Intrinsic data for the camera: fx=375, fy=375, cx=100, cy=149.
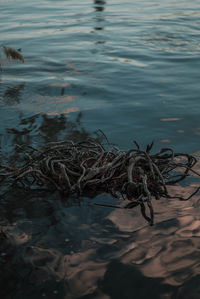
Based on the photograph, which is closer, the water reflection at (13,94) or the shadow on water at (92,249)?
the shadow on water at (92,249)

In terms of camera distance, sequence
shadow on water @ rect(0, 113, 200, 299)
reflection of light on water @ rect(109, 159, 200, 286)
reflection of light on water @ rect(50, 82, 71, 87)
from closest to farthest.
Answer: shadow on water @ rect(0, 113, 200, 299) < reflection of light on water @ rect(109, 159, 200, 286) < reflection of light on water @ rect(50, 82, 71, 87)

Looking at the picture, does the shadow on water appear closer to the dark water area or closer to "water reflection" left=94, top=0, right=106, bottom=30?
the dark water area

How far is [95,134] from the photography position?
4918 mm

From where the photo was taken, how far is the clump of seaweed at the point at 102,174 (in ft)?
10.9

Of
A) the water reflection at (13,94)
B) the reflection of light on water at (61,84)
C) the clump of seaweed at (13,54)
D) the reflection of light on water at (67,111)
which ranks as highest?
the clump of seaweed at (13,54)

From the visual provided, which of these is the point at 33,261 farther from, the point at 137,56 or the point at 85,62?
the point at 137,56

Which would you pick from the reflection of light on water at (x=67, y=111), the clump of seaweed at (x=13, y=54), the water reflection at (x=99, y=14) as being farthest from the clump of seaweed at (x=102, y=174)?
the water reflection at (x=99, y=14)

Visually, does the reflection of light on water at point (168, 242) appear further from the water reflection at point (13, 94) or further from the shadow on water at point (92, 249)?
the water reflection at point (13, 94)

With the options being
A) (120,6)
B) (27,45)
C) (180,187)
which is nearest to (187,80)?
(180,187)

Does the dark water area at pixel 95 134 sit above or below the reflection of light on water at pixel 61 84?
above

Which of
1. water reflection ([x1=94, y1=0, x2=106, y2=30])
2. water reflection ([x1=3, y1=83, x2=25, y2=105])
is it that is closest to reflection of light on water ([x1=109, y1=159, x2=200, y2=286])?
water reflection ([x1=3, y1=83, x2=25, y2=105])

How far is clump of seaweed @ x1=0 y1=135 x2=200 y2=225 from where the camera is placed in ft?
10.9

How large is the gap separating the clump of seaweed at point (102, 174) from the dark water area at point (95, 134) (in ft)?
0.39

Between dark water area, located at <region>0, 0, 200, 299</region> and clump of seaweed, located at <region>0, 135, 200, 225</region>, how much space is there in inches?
4.7
